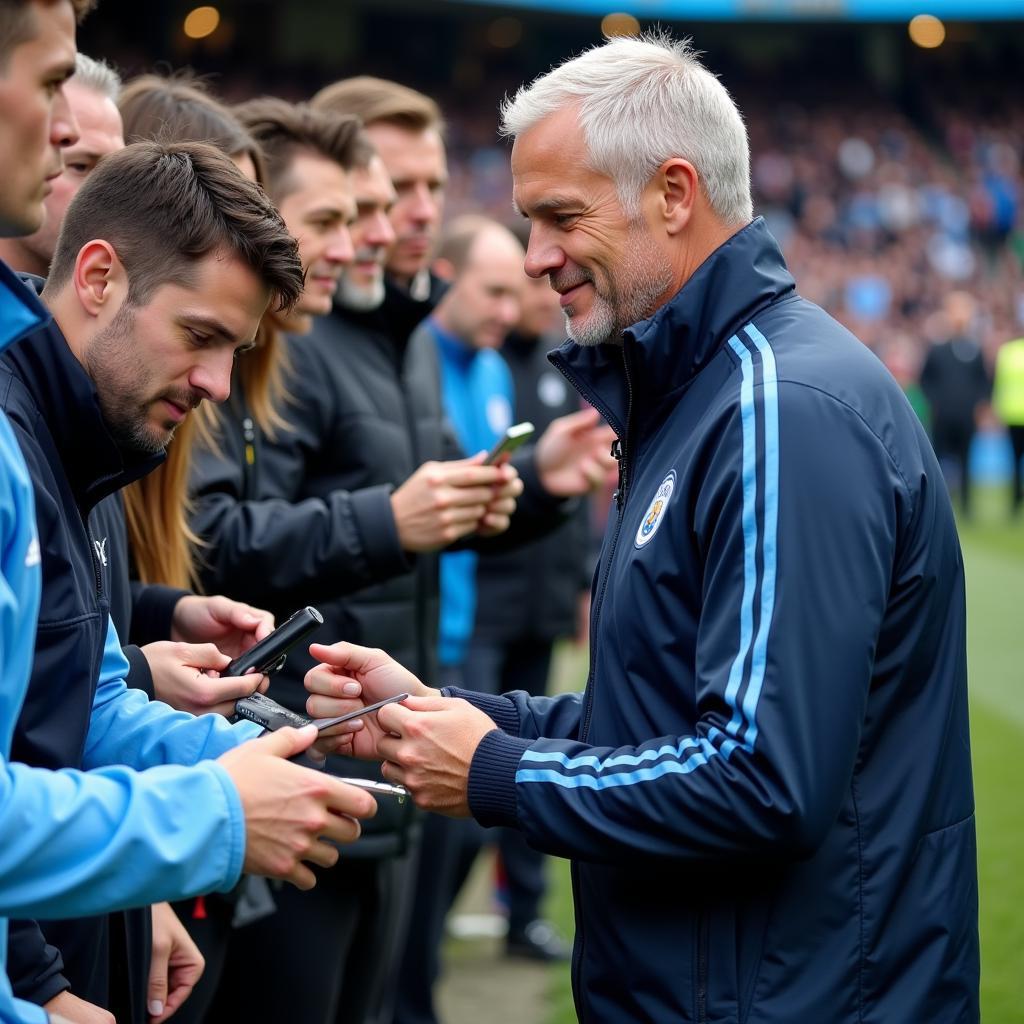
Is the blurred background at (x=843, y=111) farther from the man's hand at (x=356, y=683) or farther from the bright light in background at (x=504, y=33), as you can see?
the man's hand at (x=356, y=683)

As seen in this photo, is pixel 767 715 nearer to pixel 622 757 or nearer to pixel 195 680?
pixel 622 757

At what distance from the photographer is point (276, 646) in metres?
2.61

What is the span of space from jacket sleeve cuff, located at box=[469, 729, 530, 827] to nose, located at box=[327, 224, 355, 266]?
175 centimetres

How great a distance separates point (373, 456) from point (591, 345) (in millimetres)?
1322

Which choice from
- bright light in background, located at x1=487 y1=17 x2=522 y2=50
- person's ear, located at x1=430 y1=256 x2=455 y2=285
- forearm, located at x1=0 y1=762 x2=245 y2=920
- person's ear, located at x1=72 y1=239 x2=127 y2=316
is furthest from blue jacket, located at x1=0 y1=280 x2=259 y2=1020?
bright light in background, located at x1=487 y1=17 x2=522 y2=50

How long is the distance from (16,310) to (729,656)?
1050mm

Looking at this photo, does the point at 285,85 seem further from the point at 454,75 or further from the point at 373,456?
the point at 373,456

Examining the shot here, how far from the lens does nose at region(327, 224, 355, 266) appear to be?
3633 millimetres

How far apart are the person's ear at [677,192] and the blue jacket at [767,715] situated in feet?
0.39

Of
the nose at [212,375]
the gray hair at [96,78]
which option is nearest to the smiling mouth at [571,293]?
the nose at [212,375]

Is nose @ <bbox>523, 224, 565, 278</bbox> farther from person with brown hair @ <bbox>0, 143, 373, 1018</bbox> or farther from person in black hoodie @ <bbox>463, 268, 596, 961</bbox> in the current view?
person in black hoodie @ <bbox>463, 268, 596, 961</bbox>

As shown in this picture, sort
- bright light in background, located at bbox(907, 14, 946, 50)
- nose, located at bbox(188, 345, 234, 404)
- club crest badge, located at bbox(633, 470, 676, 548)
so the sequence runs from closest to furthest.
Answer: club crest badge, located at bbox(633, 470, 676, 548) < nose, located at bbox(188, 345, 234, 404) < bright light in background, located at bbox(907, 14, 946, 50)

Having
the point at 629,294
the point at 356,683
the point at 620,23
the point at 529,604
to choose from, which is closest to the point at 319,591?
the point at 356,683

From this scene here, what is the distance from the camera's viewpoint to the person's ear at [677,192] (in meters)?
2.39
